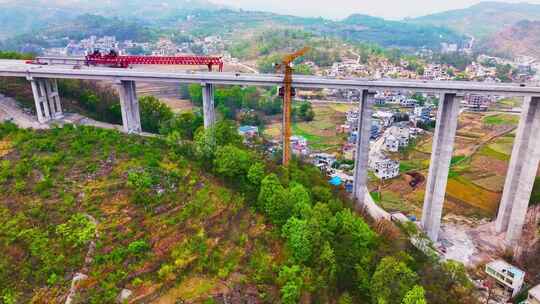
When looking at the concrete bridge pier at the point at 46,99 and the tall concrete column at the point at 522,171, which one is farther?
the concrete bridge pier at the point at 46,99

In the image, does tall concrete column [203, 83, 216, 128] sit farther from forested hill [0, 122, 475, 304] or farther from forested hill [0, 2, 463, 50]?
forested hill [0, 2, 463, 50]

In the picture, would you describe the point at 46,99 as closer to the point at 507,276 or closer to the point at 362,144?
the point at 362,144

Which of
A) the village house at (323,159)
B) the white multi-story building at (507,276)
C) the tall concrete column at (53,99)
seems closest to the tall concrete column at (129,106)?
the tall concrete column at (53,99)

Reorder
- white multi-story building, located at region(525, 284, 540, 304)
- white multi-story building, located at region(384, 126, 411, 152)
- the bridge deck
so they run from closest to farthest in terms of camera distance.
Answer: white multi-story building, located at region(525, 284, 540, 304) < the bridge deck < white multi-story building, located at region(384, 126, 411, 152)

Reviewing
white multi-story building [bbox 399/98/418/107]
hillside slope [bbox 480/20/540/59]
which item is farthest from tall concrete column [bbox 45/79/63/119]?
hillside slope [bbox 480/20/540/59]

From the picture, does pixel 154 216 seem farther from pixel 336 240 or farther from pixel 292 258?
pixel 336 240

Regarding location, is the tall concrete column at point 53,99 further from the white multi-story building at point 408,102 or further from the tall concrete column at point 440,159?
the white multi-story building at point 408,102

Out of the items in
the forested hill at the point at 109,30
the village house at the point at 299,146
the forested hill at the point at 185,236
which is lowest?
the village house at the point at 299,146
